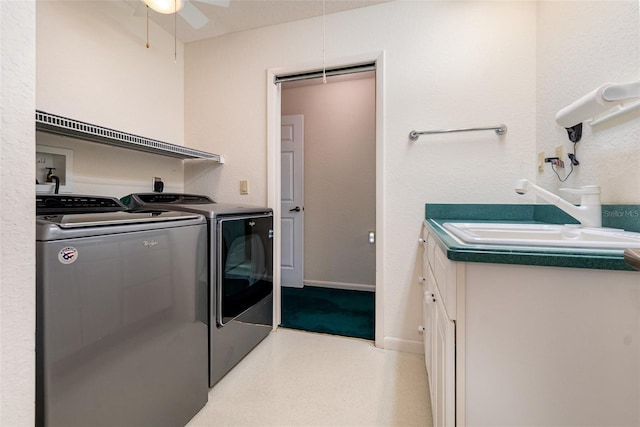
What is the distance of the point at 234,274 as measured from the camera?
5.42 feet

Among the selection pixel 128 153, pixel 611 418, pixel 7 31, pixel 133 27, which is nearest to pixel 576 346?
pixel 611 418

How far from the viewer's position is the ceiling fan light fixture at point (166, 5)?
1.38m

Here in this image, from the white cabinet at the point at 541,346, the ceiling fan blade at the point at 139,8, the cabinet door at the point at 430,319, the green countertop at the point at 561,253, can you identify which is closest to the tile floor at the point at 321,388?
the cabinet door at the point at 430,319

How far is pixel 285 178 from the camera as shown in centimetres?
324

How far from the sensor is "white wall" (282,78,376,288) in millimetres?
3117

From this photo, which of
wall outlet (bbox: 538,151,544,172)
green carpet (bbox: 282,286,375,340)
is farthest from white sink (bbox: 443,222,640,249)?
green carpet (bbox: 282,286,375,340)

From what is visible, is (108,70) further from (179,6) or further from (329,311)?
(329,311)

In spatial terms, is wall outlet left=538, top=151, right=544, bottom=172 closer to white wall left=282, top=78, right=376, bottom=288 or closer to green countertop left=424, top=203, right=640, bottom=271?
green countertop left=424, top=203, right=640, bottom=271

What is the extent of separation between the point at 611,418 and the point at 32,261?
1.38 m

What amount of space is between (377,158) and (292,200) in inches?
59.0

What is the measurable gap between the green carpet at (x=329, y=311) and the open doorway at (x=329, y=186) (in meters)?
0.04

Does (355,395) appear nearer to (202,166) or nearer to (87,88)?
(202,166)

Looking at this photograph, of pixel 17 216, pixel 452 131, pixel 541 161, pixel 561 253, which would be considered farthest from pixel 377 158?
pixel 17 216

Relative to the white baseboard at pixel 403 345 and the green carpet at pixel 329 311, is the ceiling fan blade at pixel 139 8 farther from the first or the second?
the white baseboard at pixel 403 345
